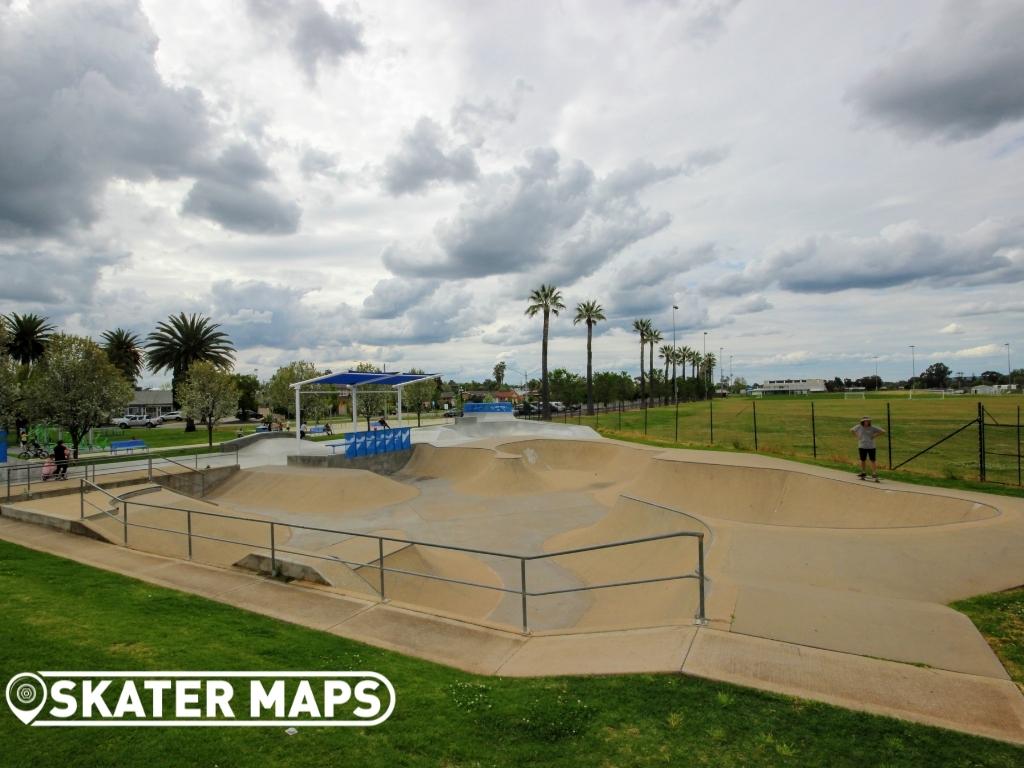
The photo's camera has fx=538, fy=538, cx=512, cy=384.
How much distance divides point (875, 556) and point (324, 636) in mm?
8393

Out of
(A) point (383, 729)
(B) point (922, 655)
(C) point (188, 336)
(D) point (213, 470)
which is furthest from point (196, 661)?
(C) point (188, 336)

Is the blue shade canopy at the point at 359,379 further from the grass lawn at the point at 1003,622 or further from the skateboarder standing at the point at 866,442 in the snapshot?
the grass lawn at the point at 1003,622

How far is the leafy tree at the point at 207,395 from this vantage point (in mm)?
33188

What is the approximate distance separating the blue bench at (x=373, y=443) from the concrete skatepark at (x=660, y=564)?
3.79 metres

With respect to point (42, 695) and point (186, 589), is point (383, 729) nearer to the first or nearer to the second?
point (42, 695)

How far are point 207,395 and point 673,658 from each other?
34.7 m

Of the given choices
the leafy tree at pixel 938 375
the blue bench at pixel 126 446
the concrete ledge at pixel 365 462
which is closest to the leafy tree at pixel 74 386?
the blue bench at pixel 126 446

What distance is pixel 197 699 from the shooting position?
4.52m

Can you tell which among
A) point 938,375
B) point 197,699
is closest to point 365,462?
point 197,699

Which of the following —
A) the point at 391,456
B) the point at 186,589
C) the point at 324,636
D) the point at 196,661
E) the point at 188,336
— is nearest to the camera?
the point at 196,661

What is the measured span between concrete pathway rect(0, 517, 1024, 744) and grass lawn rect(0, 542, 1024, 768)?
271mm

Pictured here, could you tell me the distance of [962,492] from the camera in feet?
42.9

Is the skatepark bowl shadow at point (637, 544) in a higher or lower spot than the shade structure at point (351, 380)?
lower

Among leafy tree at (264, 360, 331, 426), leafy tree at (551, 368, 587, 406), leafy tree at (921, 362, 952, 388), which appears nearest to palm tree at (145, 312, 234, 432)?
leafy tree at (264, 360, 331, 426)
